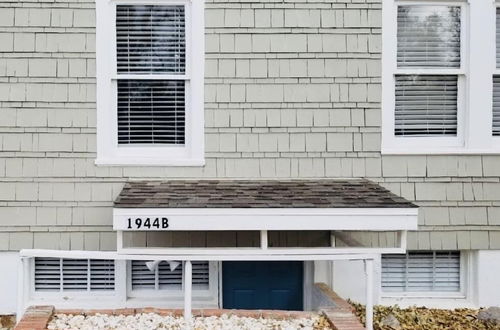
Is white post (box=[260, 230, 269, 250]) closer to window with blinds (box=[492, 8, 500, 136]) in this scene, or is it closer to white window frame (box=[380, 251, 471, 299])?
white window frame (box=[380, 251, 471, 299])

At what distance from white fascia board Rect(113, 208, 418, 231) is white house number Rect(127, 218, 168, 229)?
25mm

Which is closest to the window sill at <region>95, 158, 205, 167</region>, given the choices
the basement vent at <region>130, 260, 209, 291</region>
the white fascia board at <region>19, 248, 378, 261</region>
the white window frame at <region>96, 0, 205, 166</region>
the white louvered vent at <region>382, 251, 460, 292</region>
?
the white window frame at <region>96, 0, 205, 166</region>

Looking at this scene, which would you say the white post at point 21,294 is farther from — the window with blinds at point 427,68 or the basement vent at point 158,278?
the window with blinds at point 427,68

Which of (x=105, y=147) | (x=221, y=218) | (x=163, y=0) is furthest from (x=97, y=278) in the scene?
(x=163, y=0)

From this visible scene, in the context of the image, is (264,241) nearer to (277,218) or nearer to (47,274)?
(277,218)

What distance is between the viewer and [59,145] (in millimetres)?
5973

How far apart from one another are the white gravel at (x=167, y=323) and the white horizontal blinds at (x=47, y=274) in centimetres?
117

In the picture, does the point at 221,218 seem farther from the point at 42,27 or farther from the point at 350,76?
the point at 42,27

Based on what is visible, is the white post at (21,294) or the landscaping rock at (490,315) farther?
the landscaping rock at (490,315)

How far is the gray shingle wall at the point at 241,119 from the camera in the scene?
5.94 m

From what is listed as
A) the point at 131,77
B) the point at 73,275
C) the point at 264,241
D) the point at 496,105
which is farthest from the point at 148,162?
the point at 496,105

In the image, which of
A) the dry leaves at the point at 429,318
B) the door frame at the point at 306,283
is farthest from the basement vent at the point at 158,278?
the dry leaves at the point at 429,318

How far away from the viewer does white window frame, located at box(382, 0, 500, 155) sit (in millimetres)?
6062

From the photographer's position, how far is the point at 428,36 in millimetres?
6168
